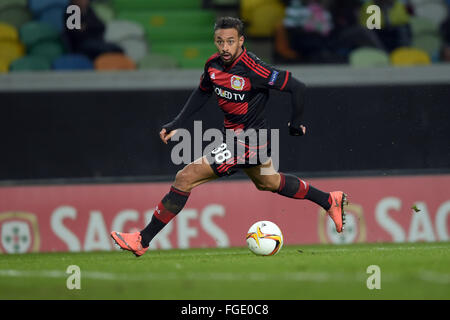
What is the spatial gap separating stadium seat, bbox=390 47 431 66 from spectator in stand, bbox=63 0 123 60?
181 inches

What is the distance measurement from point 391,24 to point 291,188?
766cm

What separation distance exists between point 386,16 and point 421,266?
9275 mm

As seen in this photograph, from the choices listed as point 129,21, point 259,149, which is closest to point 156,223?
point 259,149

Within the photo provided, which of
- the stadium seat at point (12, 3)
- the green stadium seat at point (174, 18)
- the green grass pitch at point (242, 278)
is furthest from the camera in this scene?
the green stadium seat at point (174, 18)

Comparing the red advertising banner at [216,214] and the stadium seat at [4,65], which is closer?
the red advertising banner at [216,214]

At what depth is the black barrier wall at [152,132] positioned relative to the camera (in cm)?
1241

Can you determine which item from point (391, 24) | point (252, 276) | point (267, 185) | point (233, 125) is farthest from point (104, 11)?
point (252, 276)

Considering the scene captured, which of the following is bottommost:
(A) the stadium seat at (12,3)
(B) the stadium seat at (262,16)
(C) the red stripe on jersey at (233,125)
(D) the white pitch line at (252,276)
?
(D) the white pitch line at (252,276)

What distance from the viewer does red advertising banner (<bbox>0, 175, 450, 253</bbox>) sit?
11773 millimetres

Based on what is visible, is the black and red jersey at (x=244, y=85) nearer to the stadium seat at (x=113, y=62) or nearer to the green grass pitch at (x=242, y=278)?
the green grass pitch at (x=242, y=278)

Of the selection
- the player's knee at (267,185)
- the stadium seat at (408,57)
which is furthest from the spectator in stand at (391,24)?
the player's knee at (267,185)

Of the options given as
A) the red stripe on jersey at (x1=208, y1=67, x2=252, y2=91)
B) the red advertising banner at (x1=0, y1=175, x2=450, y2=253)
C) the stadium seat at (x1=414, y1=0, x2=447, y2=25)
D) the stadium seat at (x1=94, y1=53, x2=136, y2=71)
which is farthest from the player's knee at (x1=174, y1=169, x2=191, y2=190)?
the stadium seat at (x1=414, y1=0, x2=447, y2=25)

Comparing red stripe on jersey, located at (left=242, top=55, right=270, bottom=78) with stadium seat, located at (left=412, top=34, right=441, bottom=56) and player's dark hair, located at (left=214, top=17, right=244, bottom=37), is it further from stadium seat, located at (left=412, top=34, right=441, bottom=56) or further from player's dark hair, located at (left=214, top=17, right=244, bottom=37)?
stadium seat, located at (left=412, top=34, right=441, bottom=56)

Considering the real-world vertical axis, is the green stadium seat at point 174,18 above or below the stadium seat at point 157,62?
above
